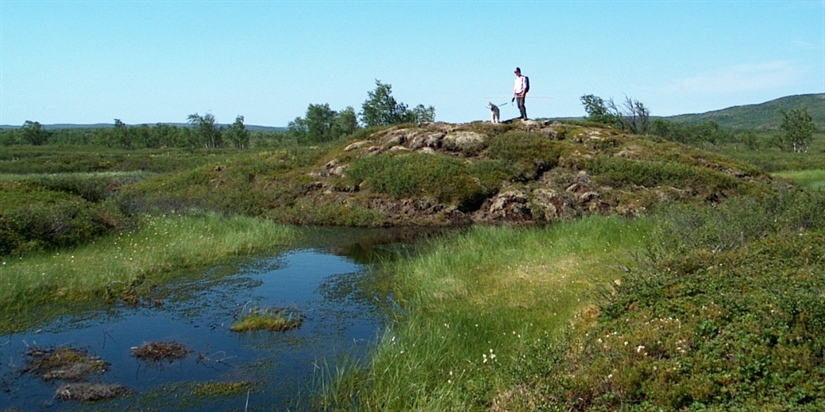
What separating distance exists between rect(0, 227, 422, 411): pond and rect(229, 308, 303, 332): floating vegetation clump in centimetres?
17

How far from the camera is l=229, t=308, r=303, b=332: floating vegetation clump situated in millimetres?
12469

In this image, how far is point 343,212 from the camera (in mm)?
28531

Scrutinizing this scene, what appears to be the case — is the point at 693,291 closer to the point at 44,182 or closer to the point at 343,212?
the point at 343,212

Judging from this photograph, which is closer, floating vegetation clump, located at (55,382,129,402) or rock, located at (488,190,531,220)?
floating vegetation clump, located at (55,382,129,402)

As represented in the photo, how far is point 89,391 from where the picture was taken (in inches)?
363

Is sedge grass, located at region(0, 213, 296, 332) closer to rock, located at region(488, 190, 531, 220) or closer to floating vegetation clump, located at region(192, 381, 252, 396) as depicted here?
floating vegetation clump, located at region(192, 381, 252, 396)

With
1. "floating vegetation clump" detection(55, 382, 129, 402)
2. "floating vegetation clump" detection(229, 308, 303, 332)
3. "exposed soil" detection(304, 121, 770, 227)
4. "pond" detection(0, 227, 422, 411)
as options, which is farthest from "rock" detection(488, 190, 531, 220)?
"floating vegetation clump" detection(55, 382, 129, 402)

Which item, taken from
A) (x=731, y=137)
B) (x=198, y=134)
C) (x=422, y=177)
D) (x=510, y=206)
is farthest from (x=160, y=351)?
(x=731, y=137)

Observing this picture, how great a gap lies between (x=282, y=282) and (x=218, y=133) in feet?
282

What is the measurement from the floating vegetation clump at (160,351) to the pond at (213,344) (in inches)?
4.2

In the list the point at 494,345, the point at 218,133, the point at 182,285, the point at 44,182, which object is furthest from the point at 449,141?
the point at 218,133

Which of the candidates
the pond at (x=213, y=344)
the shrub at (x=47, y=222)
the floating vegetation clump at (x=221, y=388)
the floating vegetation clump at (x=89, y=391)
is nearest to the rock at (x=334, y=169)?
the shrub at (x=47, y=222)

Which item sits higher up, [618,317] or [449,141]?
[449,141]

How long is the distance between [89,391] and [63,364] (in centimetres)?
147
